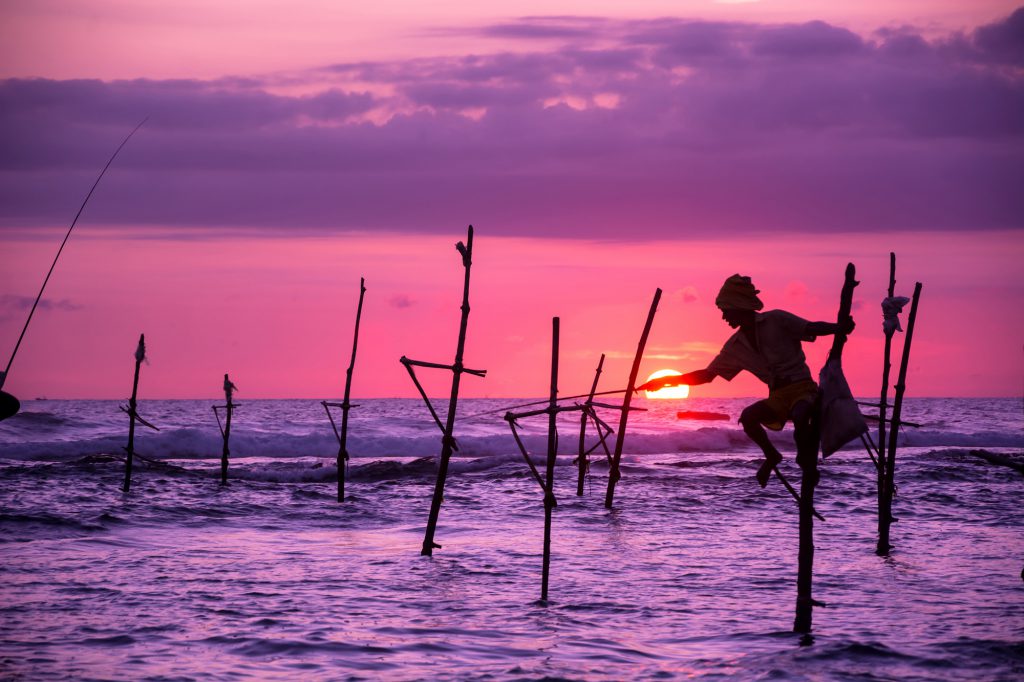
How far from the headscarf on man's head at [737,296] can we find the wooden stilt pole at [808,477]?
27.9 inches

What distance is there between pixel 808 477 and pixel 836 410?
24.9 inches

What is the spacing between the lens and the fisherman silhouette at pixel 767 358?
818 centimetres

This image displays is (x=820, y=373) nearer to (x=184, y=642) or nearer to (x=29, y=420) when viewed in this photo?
(x=184, y=642)

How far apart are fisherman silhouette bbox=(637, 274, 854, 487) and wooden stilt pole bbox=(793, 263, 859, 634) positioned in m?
0.02

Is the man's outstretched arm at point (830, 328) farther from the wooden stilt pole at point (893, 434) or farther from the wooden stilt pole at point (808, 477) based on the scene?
the wooden stilt pole at point (893, 434)

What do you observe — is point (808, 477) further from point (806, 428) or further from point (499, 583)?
point (499, 583)

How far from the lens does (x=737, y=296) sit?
8383mm

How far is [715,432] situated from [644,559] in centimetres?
3500

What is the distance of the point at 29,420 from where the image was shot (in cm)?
4606

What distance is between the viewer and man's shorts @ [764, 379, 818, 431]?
8250 millimetres

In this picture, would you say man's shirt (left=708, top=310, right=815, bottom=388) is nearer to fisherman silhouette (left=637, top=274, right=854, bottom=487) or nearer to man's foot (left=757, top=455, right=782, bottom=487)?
fisherman silhouette (left=637, top=274, right=854, bottom=487)

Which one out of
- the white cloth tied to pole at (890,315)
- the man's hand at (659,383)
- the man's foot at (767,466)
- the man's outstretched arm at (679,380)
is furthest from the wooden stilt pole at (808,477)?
the white cloth tied to pole at (890,315)

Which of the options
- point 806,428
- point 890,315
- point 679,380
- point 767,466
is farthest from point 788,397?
point 890,315

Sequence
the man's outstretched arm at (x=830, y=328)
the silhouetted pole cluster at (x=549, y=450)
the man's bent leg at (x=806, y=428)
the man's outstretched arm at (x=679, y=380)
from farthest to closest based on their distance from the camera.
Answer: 1. the silhouetted pole cluster at (x=549, y=450)
2. the man's outstretched arm at (x=679, y=380)
3. the man's bent leg at (x=806, y=428)
4. the man's outstretched arm at (x=830, y=328)
